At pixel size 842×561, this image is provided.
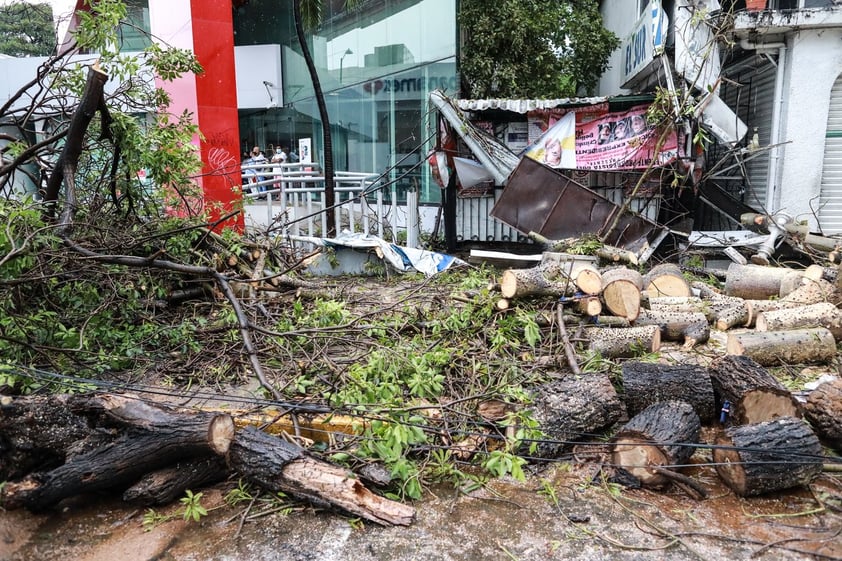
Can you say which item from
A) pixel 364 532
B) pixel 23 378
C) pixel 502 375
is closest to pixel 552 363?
pixel 502 375

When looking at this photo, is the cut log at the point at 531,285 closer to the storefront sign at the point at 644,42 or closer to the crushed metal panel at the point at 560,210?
the crushed metal panel at the point at 560,210

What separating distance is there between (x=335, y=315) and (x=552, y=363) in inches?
81.5

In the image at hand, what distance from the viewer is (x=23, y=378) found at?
15.1 feet

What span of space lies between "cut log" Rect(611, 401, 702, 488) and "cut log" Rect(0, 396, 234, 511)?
8.26 ft

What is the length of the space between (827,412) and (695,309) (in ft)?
7.86

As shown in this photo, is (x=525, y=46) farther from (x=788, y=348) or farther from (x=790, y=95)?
(x=788, y=348)

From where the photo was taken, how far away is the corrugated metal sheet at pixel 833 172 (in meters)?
9.74

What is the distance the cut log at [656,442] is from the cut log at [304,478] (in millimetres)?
1444

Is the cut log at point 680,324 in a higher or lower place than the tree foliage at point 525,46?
lower

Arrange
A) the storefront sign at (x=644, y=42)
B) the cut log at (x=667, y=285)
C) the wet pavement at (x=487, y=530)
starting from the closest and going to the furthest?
the wet pavement at (x=487, y=530), the cut log at (x=667, y=285), the storefront sign at (x=644, y=42)

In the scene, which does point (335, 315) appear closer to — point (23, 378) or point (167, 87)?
point (23, 378)

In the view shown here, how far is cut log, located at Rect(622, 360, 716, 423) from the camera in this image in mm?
4422

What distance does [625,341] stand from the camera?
18.0 feet

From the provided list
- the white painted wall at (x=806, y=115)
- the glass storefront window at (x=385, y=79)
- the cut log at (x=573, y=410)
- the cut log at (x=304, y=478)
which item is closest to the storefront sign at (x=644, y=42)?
the white painted wall at (x=806, y=115)
